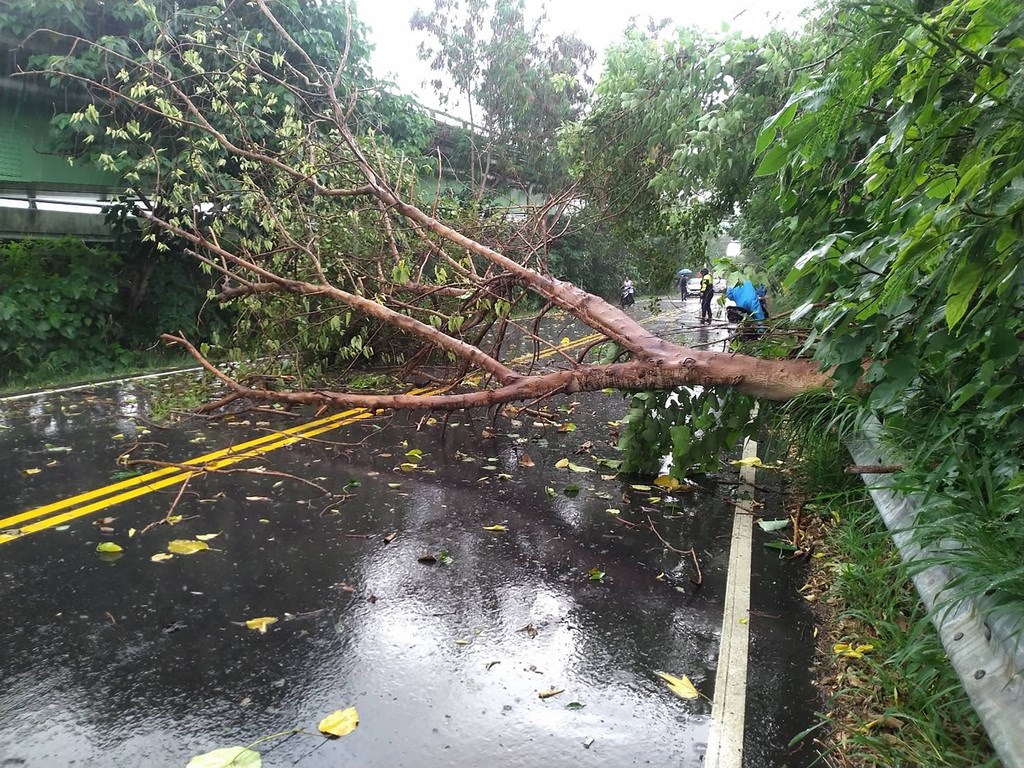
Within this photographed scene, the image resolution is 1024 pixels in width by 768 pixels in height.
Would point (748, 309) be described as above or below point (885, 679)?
above

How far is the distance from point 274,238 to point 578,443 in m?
4.86

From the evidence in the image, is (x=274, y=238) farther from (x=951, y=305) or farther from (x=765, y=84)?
(x=951, y=305)

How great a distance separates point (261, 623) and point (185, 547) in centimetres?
110

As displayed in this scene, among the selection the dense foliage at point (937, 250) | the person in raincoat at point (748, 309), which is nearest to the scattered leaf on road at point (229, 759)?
the dense foliage at point (937, 250)

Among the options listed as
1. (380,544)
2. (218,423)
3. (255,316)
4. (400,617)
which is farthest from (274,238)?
(400,617)

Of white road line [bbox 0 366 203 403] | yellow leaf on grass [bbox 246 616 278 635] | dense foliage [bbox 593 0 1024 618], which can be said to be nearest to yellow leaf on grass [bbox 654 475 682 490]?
dense foliage [bbox 593 0 1024 618]

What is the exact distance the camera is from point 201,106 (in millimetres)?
10094

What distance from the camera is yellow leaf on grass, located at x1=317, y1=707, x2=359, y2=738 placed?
2523mm

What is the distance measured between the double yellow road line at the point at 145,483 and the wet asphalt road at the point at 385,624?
0.45 feet

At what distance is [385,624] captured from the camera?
10.8 ft

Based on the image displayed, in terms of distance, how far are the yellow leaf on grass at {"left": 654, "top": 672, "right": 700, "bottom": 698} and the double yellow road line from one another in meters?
3.19

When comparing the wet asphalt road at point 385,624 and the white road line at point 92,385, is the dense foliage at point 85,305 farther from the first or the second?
the wet asphalt road at point 385,624

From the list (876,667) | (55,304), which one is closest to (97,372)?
(55,304)

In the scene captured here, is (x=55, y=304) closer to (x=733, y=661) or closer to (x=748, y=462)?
(x=748, y=462)
